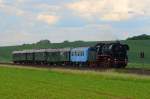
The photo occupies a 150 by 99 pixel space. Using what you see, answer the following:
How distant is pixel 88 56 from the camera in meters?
66.4

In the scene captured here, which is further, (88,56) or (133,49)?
(133,49)

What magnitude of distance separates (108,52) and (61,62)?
696 inches

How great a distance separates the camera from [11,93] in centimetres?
2728

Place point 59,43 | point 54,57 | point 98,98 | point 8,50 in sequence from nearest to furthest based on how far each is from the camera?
point 98,98 → point 54,57 → point 59,43 → point 8,50

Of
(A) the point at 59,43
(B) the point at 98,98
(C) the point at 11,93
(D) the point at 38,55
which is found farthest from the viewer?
(A) the point at 59,43

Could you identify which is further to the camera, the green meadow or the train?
the green meadow

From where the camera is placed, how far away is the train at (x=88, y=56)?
199 ft

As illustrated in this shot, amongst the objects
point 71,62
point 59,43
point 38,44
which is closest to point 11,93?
point 71,62

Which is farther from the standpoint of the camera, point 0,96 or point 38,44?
point 38,44

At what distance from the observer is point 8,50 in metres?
164

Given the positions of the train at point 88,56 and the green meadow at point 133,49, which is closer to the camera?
the train at point 88,56

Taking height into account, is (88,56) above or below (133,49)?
below

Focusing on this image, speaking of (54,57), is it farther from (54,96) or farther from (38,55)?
(54,96)

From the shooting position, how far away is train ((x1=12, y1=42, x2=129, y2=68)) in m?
60.6
